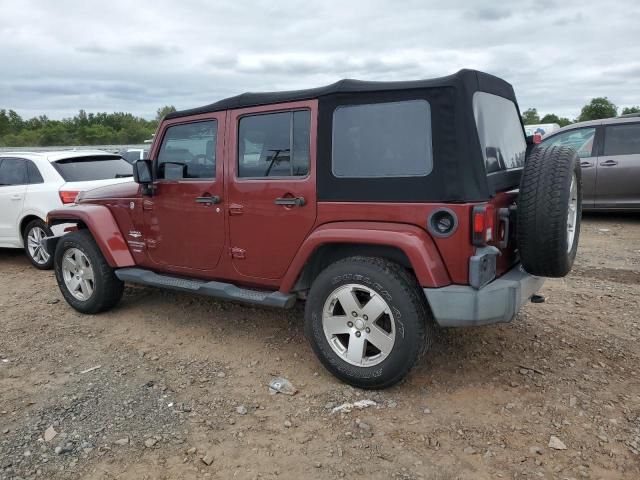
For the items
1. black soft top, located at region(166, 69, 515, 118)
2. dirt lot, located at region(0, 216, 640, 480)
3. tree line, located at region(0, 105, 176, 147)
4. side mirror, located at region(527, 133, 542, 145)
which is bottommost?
dirt lot, located at region(0, 216, 640, 480)

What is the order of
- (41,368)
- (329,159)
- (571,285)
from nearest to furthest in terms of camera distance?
(329,159) < (41,368) < (571,285)

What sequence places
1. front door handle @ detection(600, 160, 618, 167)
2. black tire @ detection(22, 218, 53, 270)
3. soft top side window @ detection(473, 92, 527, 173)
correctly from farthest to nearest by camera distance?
front door handle @ detection(600, 160, 618, 167) → black tire @ detection(22, 218, 53, 270) → soft top side window @ detection(473, 92, 527, 173)

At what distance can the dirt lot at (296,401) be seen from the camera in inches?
103

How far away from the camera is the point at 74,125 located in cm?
5344

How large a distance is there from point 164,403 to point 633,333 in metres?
3.49

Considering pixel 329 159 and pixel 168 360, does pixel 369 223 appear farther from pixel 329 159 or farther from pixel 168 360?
pixel 168 360

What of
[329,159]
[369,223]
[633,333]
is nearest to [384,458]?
[369,223]

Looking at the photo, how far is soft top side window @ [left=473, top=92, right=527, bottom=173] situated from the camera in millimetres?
3100

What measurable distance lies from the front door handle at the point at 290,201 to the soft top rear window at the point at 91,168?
4189mm

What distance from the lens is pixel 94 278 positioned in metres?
4.66

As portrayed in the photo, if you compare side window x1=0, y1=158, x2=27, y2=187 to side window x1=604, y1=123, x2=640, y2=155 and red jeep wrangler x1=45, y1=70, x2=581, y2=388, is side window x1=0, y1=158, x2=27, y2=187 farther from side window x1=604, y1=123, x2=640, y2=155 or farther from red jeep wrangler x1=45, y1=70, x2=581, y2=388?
side window x1=604, y1=123, x2=640, y2=155

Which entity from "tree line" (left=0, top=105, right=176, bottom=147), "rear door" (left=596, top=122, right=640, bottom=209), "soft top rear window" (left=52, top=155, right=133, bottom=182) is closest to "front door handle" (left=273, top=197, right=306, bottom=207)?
"soft top rear window" (left=52, top=155, right=133, bottom=182)

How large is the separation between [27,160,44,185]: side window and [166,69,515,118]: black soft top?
3597 millimetres

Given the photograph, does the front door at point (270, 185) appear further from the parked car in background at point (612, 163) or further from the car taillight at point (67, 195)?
the parked car in background at point (612, 163)
